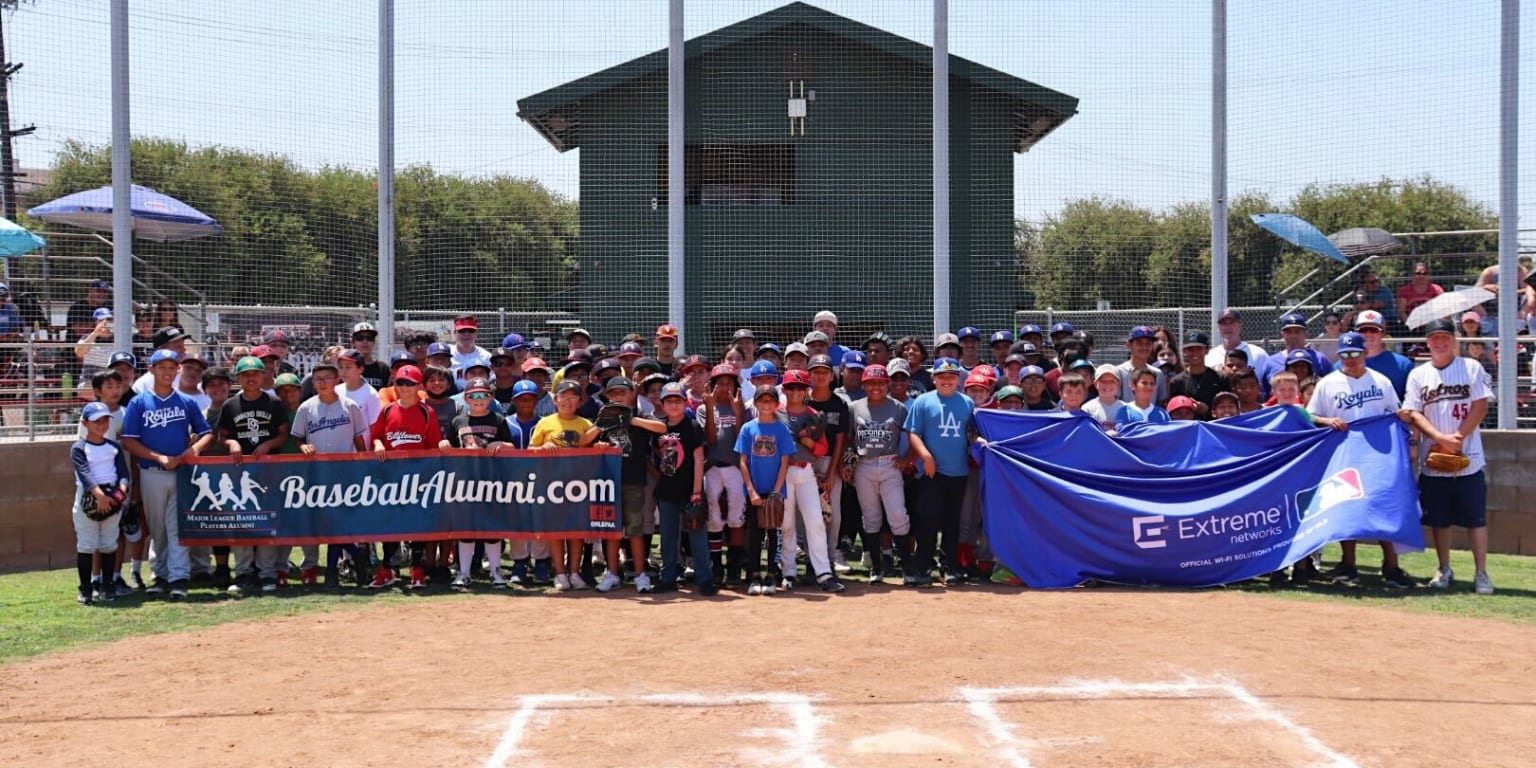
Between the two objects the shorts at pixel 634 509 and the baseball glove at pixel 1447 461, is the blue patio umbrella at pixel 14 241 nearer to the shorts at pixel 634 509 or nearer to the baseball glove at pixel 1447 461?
the shorts at pixel 634 509

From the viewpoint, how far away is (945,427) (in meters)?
10.5

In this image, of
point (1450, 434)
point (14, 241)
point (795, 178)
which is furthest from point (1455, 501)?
point (14, 241)

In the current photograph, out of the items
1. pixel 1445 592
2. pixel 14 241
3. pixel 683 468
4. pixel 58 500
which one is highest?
pixel 14 241

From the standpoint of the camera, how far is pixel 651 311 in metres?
14.1

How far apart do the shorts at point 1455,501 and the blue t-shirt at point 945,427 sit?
12.3 feet

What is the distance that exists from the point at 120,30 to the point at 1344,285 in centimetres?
1480

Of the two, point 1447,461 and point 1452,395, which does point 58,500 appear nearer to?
point 1447,461

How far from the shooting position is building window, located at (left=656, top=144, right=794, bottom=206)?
47.4 ft

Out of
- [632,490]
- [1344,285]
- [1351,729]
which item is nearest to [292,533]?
[632,490]

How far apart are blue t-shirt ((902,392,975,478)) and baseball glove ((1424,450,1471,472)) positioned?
146 inches

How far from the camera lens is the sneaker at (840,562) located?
11.1 meters

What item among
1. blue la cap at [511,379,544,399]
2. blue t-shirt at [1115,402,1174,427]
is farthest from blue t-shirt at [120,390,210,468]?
blue t-shirt at [1115,402,1174,427]

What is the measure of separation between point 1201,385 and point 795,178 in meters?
5.36

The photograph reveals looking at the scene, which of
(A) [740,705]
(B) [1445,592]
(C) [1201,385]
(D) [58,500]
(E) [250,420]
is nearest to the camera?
(A) [740,705]
